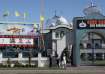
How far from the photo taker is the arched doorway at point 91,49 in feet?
145

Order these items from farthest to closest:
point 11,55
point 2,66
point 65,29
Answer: point 65,29
point 11,55
point 2,66

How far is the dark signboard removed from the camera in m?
43.3

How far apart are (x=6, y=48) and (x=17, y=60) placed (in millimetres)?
4973

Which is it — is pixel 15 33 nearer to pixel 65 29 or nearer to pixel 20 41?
pixel 20 41

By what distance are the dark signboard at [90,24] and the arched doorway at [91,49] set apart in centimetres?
134

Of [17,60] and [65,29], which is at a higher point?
[65,29]

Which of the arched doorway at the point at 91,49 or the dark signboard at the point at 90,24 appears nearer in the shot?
the dark signboard at the point at 90,24

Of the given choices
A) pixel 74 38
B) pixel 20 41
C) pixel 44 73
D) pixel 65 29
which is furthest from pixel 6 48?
pixel 65 29

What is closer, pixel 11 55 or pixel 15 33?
pixel 11 55

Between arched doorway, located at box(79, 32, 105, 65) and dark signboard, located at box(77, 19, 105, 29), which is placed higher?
dark signboard, located at box(77, 19, 105, 29)

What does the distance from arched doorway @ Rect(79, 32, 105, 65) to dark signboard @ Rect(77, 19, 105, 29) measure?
134cm

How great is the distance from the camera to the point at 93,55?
44.3 meters

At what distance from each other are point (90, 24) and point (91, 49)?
320 cm

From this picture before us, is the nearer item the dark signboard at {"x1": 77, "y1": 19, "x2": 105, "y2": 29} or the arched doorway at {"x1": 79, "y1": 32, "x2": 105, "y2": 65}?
the dark signboard at {"x1": 77, "y1": 19, "x2": 105, "y2": 29}
